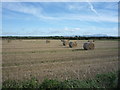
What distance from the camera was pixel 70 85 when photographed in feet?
18.1

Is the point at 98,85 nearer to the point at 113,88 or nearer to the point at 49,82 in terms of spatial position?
the point at 113,88

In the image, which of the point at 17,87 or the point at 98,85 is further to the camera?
the point at 98,85

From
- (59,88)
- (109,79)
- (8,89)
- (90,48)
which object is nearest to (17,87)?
(8,89)

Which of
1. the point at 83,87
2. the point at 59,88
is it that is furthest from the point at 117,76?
the point at 59,88

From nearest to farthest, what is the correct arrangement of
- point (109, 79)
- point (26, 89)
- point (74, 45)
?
point (26, 89)
point (109, 79)
point (74, 45)

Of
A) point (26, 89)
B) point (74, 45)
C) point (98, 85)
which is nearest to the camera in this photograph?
point (26, 89)

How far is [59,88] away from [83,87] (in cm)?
72

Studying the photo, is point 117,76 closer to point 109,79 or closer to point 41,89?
point 109,79

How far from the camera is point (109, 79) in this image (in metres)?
6.27

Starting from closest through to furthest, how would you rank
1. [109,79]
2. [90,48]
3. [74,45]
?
[109,79]
[90,48]
[74,45]

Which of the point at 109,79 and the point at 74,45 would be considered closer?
the point at 109,79

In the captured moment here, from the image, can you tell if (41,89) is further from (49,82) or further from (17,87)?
(17,87)

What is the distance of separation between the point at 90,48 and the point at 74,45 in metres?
6.79

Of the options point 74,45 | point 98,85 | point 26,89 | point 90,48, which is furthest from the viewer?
point 74,45
